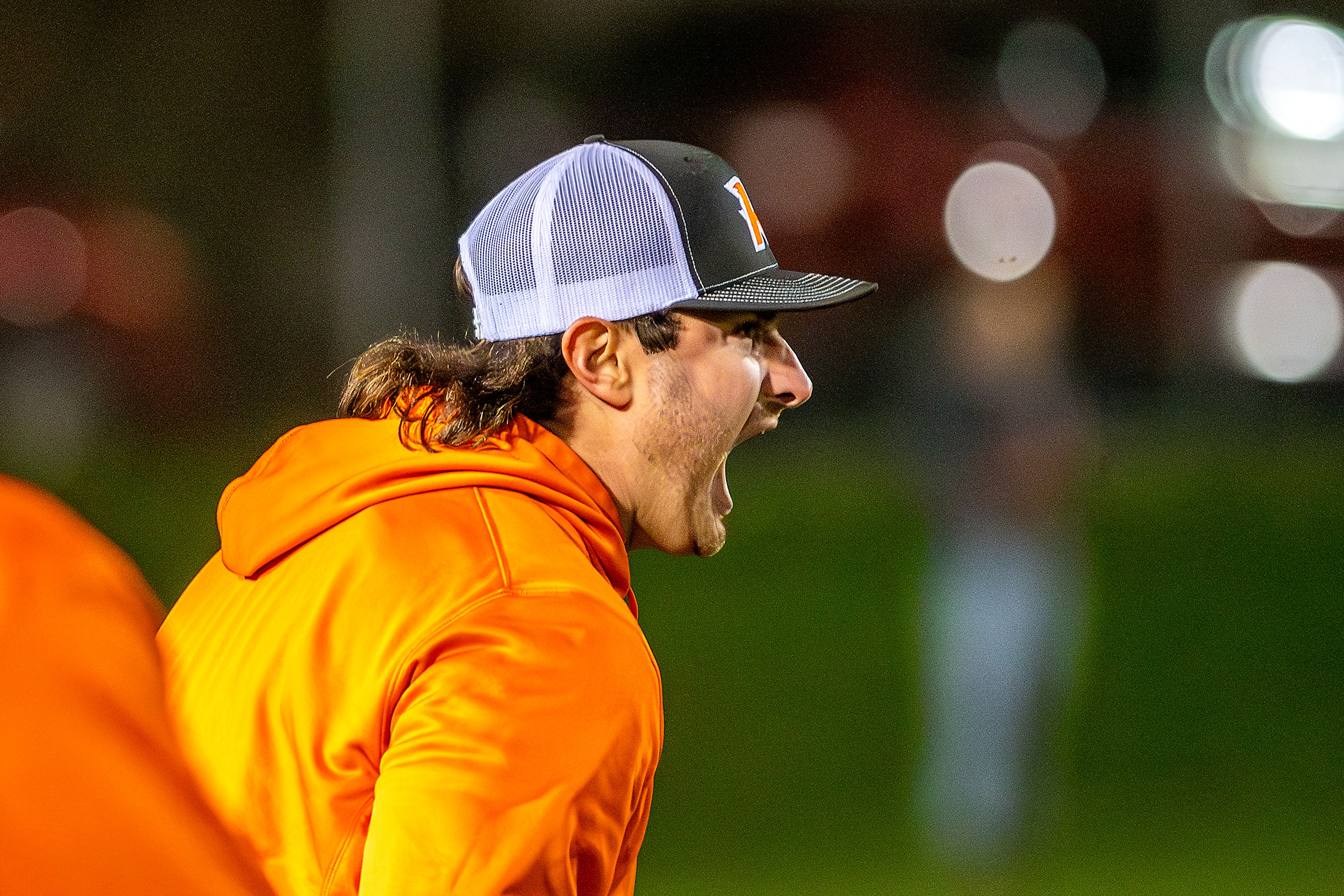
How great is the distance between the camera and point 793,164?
1981 centimetres

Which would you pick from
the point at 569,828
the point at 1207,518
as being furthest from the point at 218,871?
the point at 1207,518

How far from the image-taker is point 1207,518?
12617 millimetres

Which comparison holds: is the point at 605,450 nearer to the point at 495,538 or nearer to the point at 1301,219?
the point at 495,538

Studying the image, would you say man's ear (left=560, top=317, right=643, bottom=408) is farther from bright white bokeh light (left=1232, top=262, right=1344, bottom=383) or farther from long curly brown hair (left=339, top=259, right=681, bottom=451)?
bright white bokeh light (left=1232, top=262, right=1344, bottom=383)

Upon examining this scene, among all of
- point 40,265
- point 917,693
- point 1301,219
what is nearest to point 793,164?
point 1301,219

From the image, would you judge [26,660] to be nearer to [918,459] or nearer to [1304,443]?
[918,459]

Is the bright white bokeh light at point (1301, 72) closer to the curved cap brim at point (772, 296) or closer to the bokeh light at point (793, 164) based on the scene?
the bokeh light at point (793, 164)

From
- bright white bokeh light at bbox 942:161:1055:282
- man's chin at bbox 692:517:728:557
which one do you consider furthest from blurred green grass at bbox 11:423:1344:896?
bright white bokeh light at bbox 942:161:1055:282

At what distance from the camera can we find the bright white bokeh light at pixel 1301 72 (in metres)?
19.2

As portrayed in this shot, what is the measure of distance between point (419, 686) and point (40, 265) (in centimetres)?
1995

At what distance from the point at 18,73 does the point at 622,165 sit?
2146 cm

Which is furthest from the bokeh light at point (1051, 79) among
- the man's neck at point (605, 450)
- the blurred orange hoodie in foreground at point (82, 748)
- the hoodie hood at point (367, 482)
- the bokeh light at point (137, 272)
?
the blurred orange hoodie in foreground at point (82, 748)

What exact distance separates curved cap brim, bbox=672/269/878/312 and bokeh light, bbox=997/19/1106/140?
1819 centimetres

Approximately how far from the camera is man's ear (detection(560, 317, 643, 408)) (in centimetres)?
208
